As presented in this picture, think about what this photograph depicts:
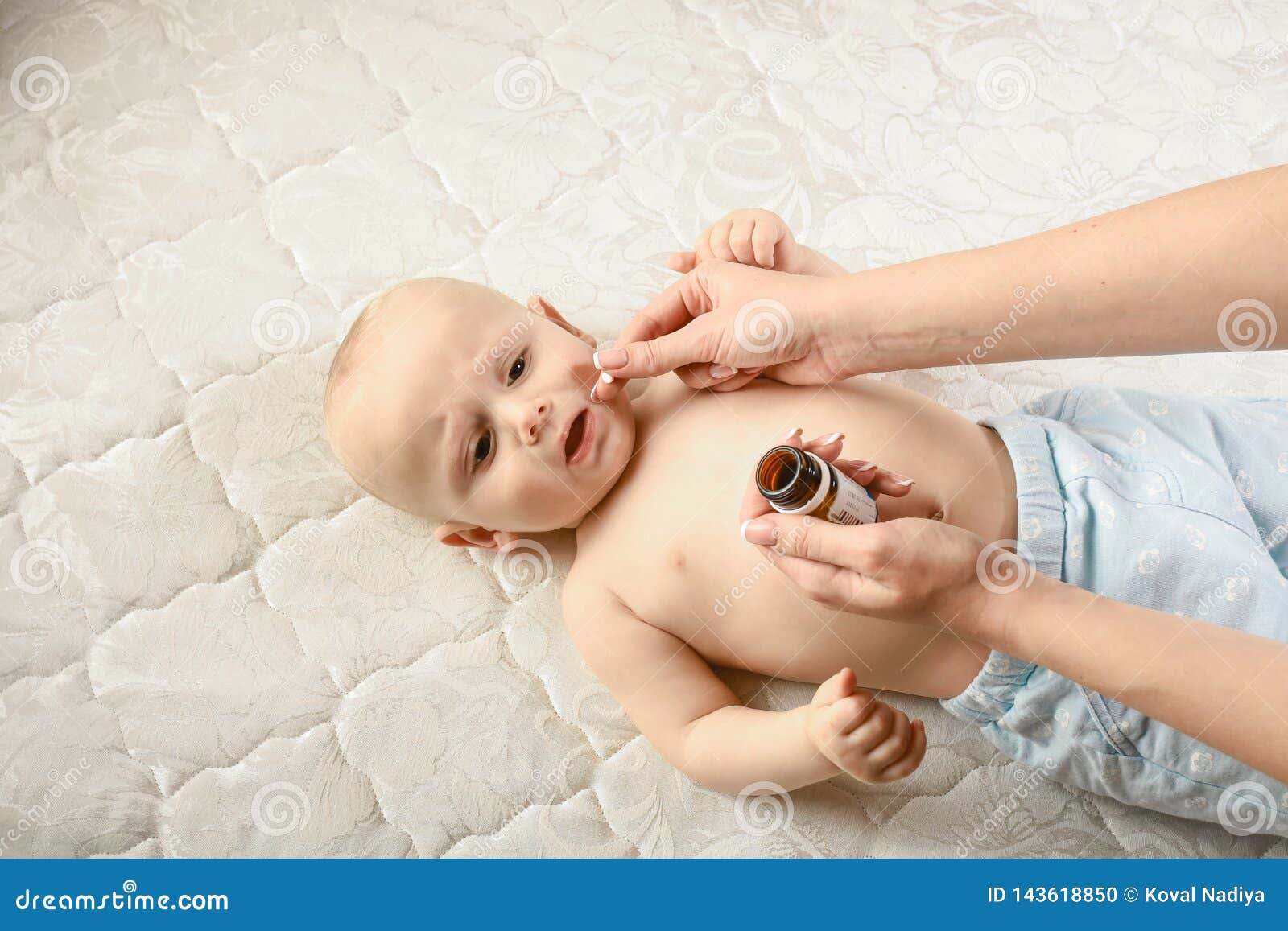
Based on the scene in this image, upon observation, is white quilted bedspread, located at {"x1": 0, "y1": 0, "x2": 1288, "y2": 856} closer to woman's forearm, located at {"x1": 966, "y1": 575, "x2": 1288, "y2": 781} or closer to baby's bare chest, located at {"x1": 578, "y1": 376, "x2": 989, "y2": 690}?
baby's bare chest, located at {"x1": 578, "y1": 376, "x2": 989, "y2": 690}

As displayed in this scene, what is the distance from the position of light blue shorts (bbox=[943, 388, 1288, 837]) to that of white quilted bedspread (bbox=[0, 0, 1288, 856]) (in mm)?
108

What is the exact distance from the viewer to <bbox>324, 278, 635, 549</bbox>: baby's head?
1.24 meters

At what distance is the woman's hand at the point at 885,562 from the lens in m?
0.90

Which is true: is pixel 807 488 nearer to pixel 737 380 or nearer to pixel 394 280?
pixel 737 380

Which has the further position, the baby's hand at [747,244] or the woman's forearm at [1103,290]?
Result: the baby's hand at [747,244]

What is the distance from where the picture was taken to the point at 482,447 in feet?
4.21

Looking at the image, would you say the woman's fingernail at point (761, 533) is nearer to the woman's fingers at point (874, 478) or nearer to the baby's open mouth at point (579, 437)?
the woman's fingers at point (874, 478)

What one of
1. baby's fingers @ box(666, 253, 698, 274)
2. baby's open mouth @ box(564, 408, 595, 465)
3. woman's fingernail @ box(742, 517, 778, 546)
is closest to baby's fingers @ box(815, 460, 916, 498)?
woman's fingernail @ box(742, 517, 778, 546)

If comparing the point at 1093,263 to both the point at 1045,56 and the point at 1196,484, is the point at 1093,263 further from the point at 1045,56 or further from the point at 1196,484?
the point at 1045,56

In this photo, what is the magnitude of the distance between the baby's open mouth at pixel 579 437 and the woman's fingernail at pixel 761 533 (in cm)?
37

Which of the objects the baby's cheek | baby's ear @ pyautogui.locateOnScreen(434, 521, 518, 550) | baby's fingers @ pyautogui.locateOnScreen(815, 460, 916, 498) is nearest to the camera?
baby's fingers @ pyautogui.locateOnScreen(815, 460, 916, 498)

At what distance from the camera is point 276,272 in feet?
5.01

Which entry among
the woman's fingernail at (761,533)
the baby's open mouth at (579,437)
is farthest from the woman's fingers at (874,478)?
the baby's open mouth at (579,437)

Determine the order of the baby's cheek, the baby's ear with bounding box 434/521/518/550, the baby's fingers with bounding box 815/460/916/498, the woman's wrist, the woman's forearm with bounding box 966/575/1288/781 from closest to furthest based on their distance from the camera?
the woman's forearm with bounding box 966/575/1288/781 → the baby's fingers with bounding box 815/460/916/498 → the woman's wrist → the baby's cheek → the baby's ear with bounding box 434/521/518/550
